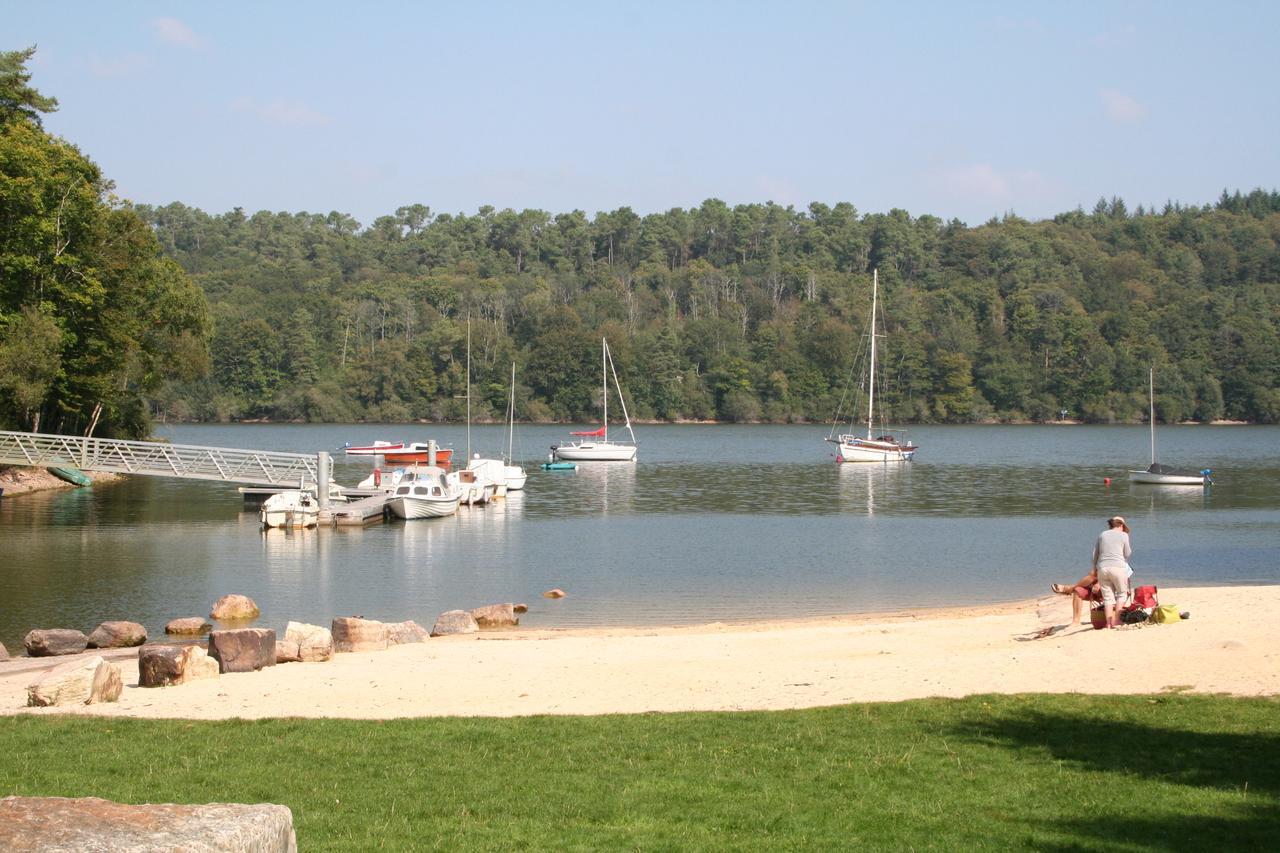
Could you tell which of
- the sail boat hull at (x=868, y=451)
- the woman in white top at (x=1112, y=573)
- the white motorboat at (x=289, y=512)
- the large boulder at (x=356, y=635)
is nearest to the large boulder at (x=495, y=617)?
the large boulder at (x=356, y=635)

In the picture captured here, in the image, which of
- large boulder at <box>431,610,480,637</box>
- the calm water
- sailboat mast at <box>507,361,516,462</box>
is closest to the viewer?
large boulder at <box>431,610,480,637</box>

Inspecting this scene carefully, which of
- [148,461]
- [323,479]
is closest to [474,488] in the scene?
[323,479]

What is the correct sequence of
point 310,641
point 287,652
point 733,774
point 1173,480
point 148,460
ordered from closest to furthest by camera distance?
point 733,774 < point 287,652 < point 310,641 < point 148,460 < point 1173,480

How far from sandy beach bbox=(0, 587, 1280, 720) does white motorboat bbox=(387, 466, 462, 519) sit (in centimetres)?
2554

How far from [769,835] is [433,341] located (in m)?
156

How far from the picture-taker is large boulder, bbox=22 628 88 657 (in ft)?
68.5

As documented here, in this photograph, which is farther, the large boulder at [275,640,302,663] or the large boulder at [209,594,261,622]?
the large boulder at [209,594,261,622]

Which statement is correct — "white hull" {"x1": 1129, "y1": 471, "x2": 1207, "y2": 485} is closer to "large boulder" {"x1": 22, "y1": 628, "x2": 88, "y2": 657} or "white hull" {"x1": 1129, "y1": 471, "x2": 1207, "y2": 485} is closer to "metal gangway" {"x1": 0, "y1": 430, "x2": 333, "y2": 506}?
"metal gangway" {"x1": 0, "y1": 430, "x2": 333, "y2": 506}

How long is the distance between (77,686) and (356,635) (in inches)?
238

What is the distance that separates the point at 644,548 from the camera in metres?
40.4

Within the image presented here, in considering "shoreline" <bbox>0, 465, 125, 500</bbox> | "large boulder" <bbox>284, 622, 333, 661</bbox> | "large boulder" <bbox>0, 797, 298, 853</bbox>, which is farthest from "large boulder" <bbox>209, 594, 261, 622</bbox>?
"shoreline" <bbox>0, 465, 125, 500</bbox>

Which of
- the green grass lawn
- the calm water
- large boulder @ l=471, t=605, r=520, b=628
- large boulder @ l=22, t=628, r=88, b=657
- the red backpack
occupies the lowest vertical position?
the calm water

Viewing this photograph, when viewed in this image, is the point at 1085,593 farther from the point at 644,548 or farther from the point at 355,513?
the point at 355,513

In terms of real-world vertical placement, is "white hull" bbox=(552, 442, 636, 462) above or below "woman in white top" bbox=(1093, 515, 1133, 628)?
below
